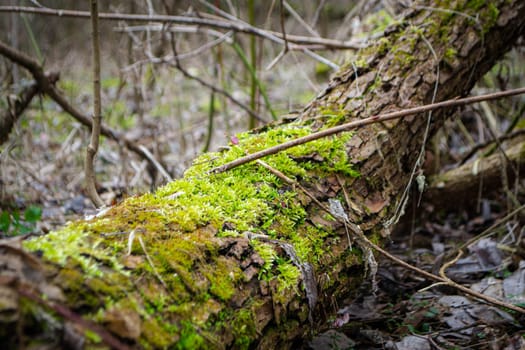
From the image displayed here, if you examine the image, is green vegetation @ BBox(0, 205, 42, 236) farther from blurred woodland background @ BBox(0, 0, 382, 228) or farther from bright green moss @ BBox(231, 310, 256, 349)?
bright green moss @ BBox(231, 310, 256, 349)

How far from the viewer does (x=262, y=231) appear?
149 centimetres

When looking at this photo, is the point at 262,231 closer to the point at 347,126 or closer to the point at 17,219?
the point at 347,126

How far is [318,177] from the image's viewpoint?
1.80 meters

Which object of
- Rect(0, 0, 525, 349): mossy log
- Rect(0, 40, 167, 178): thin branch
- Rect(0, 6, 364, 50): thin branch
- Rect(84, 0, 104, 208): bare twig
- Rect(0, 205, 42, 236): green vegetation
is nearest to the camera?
Rect(0, 0, 525, 349): mossy log

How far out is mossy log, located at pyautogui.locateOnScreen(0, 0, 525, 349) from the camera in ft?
3.19

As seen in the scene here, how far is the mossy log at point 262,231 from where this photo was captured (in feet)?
3.19

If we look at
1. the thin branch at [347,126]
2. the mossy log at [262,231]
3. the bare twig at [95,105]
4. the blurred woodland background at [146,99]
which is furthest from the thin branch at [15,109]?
the thin branch at [347,126]

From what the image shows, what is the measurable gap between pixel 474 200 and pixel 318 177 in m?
2.22

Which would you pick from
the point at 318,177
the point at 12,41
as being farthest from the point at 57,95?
the point at 318,177

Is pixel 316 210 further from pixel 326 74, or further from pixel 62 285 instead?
pixel 326 74

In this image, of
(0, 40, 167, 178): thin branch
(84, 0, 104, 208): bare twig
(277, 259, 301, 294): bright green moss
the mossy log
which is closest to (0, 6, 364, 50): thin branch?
(0, 40, 167, 178): thin branch

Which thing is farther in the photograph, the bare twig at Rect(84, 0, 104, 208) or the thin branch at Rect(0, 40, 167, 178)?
the thin branch at Rect(0, 40, 167, 178)

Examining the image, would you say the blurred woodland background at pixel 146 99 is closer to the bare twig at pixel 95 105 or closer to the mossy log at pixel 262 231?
the bare twig at pixel 95 105

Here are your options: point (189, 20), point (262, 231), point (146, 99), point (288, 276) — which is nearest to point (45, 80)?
point (189, 20)
